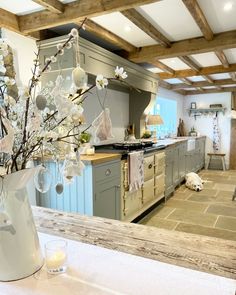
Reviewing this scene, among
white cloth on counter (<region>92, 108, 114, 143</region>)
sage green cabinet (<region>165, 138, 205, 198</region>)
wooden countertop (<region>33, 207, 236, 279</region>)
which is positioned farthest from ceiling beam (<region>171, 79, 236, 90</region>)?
white cloth on counter (<region>92, 108, 114, 143</region>)

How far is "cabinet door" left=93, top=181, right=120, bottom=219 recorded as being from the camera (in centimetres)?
249

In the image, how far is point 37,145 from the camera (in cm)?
73

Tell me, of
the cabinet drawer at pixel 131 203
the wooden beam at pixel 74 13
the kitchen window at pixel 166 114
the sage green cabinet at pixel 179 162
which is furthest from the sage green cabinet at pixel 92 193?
the kitchen window at pixel 166 114

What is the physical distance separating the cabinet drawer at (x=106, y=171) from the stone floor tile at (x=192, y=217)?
1.38 m

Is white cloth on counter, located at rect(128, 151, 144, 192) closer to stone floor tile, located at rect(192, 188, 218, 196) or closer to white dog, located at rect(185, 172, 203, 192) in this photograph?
stone floor tile, located at rect(192, 188, 218, 196)

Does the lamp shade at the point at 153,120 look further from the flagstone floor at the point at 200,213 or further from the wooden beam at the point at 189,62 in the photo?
the flagstone floor at the point at 200,213

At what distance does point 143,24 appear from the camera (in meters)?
2.81

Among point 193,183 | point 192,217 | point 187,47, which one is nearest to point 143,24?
point 187,47

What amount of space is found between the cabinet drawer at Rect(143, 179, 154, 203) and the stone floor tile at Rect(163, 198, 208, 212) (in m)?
0.67

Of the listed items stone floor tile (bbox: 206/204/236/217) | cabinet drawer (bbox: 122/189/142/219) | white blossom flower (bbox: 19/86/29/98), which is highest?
white blossom flower (bbox: 19/86/29/98)

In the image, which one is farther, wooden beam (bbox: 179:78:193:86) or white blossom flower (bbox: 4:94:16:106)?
wooden beam (bbox: 179:78:193:86)

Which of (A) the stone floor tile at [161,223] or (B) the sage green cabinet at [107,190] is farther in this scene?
(A) the stone floor tile at [161,223]

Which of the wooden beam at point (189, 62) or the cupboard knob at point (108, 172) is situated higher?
the wooden beam at point (189, 62)

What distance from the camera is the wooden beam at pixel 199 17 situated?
2.35 m
